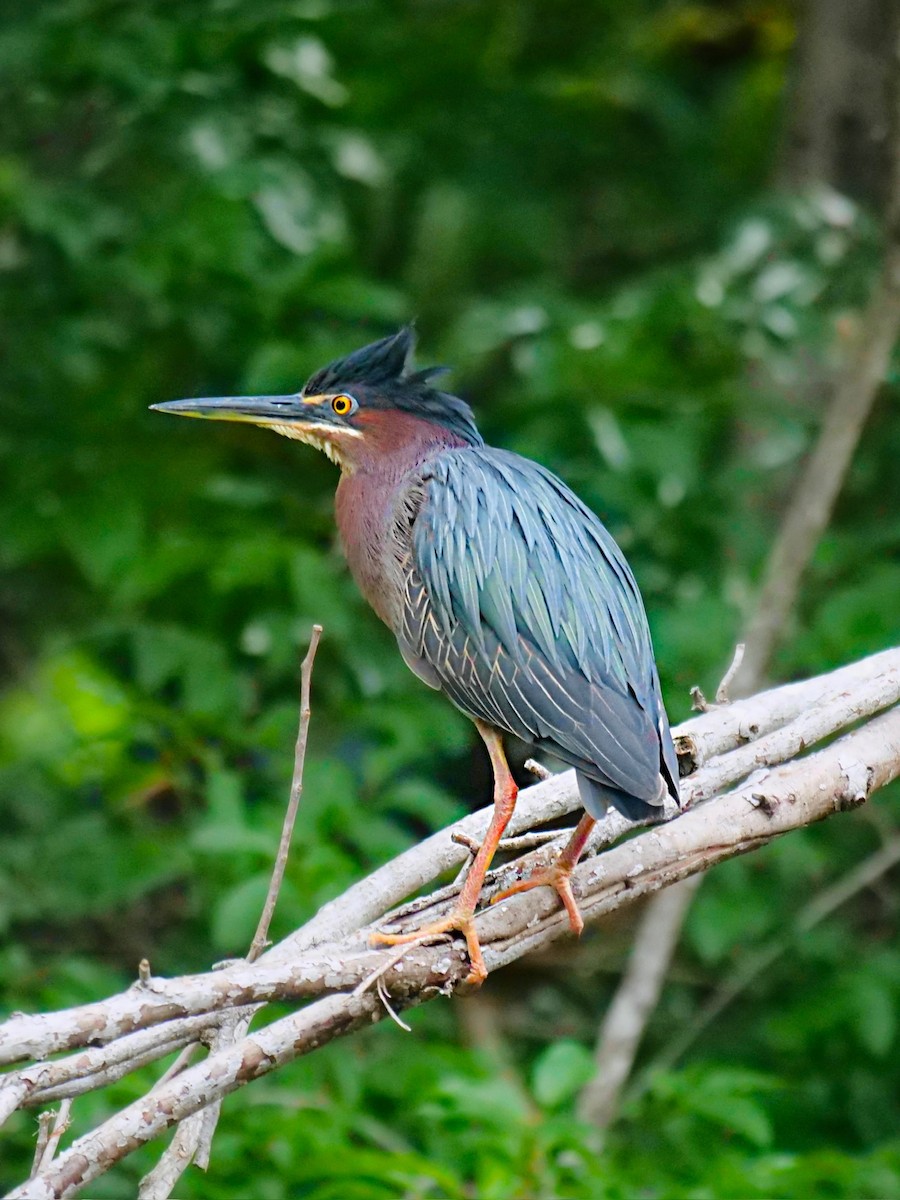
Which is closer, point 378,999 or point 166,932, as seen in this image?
point 378,999

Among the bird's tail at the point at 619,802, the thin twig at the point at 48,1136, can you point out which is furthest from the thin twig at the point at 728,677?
the thin twig at the point at 48,1136

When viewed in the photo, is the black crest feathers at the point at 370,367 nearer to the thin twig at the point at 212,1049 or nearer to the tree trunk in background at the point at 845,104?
the thin twig at the point at 212,1049

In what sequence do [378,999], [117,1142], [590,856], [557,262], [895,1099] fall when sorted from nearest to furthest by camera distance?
[117,1142]
[378,999]
[590,856]
[895,1099]
[557,262]

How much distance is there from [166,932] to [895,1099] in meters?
2.55

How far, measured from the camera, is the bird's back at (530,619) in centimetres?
291

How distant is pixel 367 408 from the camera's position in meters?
3.56

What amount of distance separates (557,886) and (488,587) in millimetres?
679

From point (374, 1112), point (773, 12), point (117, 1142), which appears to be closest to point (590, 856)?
point (117, 1142)

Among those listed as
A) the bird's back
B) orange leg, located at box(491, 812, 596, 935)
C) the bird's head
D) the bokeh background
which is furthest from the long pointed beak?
orange leg, located at box(491, 812, 596, 935)

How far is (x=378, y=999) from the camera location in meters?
2.40

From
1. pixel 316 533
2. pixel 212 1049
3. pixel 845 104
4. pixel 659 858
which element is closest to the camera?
pixel 212 1049

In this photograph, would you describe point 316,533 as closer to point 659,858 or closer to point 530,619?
point 530,619

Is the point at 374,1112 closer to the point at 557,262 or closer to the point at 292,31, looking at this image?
the point at 292,31

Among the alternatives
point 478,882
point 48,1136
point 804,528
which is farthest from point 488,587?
point 804,528
